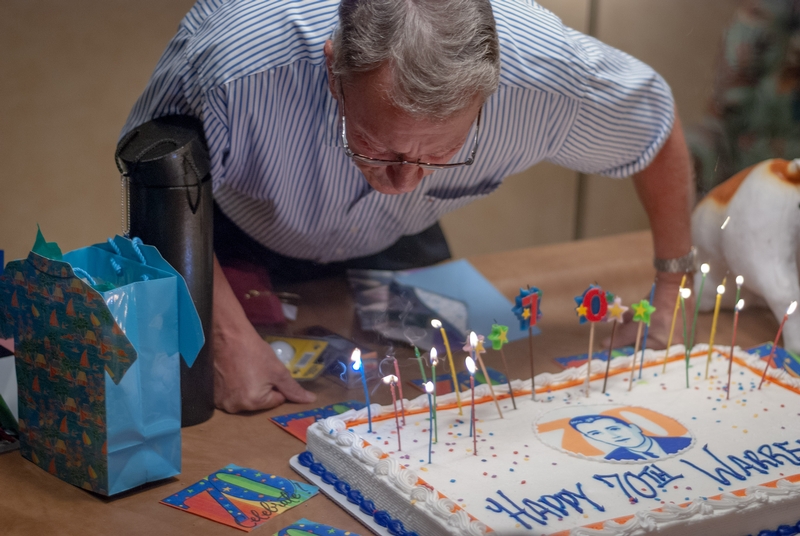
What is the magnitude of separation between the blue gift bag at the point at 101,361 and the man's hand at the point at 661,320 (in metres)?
0.78

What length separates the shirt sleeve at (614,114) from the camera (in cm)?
122

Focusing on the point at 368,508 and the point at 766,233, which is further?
the point at 766,233

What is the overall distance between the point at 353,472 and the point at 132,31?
95 cm

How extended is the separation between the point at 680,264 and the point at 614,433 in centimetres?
51

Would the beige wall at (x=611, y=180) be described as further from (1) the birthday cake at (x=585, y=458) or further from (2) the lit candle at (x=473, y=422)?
(2) the lit candle at (x=473, y=422)

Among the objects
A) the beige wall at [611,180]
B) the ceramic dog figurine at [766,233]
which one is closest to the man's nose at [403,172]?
the ceramic dog figurine at [766,233]

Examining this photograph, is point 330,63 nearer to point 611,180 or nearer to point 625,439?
point 625,439

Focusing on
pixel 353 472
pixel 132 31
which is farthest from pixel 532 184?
pixel 353 472

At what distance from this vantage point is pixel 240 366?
1107 mm

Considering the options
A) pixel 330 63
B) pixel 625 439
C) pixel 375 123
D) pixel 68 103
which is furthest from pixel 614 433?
pixel 68 103

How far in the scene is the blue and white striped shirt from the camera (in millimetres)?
1054

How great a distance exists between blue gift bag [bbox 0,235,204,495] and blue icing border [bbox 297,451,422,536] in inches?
6.1

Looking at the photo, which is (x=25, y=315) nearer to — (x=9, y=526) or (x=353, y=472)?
(x=9, y=526)

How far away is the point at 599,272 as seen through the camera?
1.75 metres
